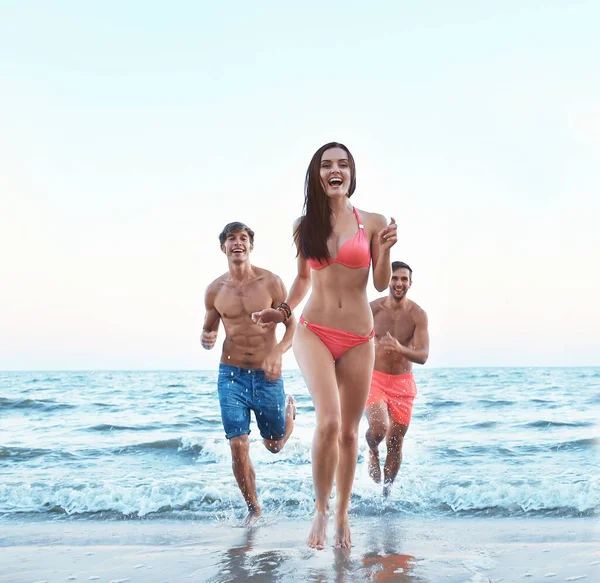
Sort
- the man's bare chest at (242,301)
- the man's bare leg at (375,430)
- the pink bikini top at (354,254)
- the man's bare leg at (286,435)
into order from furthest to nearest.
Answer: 1. the man's bare leg at (375,430)
2. the man's bare leg at (286,435)
3. the man's bare chest at (242,301)
4. the pink bikini top at (354,254)

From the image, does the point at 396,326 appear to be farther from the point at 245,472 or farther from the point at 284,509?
the point at 245,472

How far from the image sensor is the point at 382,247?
429cm

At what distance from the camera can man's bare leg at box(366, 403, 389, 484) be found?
712 cm

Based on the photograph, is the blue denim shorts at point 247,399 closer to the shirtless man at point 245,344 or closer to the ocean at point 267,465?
the shirtless man at point 245,344

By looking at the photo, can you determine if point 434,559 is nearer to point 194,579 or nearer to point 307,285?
point 194,579

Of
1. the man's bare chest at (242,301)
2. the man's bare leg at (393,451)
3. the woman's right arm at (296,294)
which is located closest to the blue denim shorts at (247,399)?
the man's bare chest at (242,301)

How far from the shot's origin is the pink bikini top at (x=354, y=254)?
4.31 m

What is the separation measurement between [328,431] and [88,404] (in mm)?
15986

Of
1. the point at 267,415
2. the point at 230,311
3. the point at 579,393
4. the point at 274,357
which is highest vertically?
the point at 230,311

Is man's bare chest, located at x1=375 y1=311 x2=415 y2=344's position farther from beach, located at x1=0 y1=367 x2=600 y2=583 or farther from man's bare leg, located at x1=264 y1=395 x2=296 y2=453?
beach, located at x1=0 y1=367 x2=600 y2=583

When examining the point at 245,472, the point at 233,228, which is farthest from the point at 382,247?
the point at 245,472

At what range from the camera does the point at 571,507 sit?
21.0 feet

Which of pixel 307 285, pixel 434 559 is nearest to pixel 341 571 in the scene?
pixel 434 559

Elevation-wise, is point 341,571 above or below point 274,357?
below
